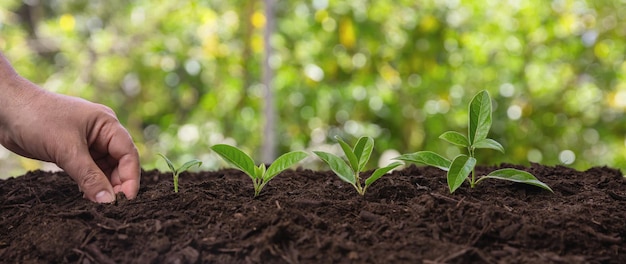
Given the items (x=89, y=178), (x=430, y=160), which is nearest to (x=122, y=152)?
(x=89, y=178)

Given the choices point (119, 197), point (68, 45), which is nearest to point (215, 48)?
point (68, 45)

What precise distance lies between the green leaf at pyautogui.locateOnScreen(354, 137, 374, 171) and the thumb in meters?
0.53

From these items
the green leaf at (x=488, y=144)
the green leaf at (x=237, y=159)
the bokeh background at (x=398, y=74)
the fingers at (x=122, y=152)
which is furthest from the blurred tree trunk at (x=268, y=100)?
the green leaf at (x=488, y=144)

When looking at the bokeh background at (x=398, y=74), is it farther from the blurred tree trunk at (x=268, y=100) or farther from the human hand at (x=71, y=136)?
the human hand at (x=71, y=136)

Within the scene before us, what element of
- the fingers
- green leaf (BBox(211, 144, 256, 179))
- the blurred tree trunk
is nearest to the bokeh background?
the blurred tree trunk

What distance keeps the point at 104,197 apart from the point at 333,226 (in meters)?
0.53

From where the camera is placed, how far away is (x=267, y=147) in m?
3.28

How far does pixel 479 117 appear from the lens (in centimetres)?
126

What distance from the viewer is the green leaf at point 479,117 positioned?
1240 mm

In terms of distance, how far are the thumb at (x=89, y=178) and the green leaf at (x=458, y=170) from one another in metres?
0.70

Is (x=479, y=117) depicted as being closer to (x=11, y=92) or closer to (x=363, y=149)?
(x=363, y=149)

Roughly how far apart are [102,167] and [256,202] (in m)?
0.51

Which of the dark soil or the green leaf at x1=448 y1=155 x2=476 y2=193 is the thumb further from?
the green leaf at x1=448 y1=155 x2=476 y2=193

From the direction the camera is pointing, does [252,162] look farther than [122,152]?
No
